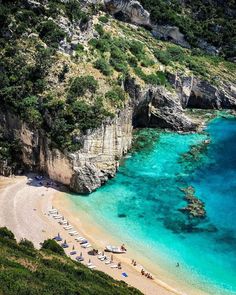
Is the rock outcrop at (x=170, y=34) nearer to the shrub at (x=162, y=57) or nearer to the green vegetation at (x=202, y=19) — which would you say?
the green vegetation at (x=202, y=19)

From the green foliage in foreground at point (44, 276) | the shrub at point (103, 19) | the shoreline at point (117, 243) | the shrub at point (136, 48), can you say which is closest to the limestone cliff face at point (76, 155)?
the shoreline at point (117, 243)

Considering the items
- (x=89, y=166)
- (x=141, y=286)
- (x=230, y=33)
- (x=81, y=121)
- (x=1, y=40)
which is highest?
(x=230, y=33)

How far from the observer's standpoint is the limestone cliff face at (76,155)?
51250 millimetres

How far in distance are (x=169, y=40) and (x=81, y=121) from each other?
1861 inches

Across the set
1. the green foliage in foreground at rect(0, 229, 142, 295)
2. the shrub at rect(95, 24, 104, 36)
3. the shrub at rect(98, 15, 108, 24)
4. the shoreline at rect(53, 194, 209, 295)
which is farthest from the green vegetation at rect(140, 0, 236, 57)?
the green foliage in foreground at rect(0, 229, 142, 295)

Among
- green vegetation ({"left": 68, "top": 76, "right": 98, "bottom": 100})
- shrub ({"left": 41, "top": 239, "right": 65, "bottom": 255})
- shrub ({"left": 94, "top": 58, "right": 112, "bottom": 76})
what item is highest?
shrub ({"left": 94, "top": 58, "right": 112, "bottom": 76})

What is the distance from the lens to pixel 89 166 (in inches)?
2040

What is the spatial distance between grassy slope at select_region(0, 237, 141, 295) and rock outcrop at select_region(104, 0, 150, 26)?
63.5m

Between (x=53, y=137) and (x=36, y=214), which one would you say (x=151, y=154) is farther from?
(x=36, y=214)

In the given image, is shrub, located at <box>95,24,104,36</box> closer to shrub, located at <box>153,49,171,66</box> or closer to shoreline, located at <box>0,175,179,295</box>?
shrub, located at <box>153,49,171,66</box>

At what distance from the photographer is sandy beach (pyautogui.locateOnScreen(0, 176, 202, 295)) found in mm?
38375

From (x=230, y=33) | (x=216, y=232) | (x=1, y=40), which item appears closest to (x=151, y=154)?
(x=216, y=232)

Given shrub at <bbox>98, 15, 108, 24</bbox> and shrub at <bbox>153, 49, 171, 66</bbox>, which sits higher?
shrub at <bbox>98, 15, 108, 24</bbox>

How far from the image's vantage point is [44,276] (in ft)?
89.8
